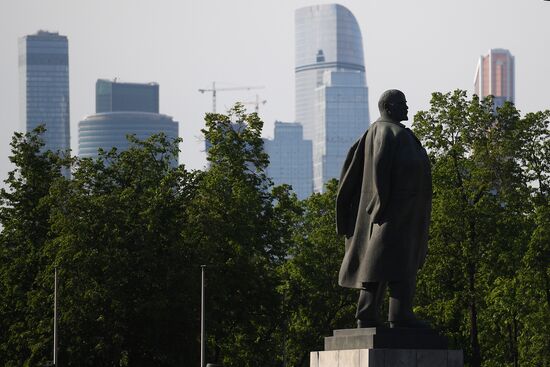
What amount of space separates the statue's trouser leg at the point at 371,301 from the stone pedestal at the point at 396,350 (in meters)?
0.49

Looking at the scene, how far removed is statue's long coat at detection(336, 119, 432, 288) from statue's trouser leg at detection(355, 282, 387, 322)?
22 cm

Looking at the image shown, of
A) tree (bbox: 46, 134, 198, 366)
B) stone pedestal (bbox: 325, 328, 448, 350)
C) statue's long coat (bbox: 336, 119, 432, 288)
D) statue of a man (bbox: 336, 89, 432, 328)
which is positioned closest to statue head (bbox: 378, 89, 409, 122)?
statue of a man (bbox: 336, 89, 432, 328)

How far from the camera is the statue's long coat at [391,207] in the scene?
30.6 meters

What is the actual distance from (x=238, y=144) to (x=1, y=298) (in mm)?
10932

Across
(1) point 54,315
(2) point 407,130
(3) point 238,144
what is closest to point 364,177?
(2) point 407,130

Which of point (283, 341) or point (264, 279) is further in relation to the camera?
point (283, 341)

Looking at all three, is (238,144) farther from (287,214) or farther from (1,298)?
(1,298)

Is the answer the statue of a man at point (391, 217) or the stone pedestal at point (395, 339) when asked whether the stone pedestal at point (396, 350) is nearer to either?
the stone pedestal at point (395, 339)

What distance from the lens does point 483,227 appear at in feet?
198

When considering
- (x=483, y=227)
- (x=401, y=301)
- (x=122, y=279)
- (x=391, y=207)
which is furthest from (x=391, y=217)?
(x=483, y=227)

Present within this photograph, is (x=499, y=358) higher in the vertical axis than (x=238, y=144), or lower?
lower

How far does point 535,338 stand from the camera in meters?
58.5

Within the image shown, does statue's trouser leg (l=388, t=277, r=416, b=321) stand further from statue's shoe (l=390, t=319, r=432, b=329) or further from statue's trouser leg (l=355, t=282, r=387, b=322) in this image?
statue's trouser leg (l=355, t=282, r=387, b=322)

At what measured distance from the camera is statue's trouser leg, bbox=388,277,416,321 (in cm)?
3061
